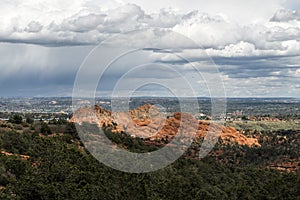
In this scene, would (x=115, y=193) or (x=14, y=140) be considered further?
(x=14, y=140)

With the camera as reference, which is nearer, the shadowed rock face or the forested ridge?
the forested ridge

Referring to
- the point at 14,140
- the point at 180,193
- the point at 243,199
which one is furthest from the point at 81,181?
the point at 14,140

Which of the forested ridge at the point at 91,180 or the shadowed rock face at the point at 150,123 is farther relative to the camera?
the shadowed rock face at the point at 150,123

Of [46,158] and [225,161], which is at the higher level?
[46,158]

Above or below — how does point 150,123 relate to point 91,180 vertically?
above

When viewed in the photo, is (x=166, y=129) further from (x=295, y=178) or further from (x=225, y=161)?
(x=295, y=178)

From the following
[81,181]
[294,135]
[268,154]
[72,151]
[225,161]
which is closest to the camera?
[81,181]

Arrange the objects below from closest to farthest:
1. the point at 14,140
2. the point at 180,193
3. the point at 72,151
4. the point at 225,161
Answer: the point at 180,193 < the point at 72,151 < the point at 14,140 < the point at 225,161

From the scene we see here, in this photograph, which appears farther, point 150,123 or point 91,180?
point 150,123
